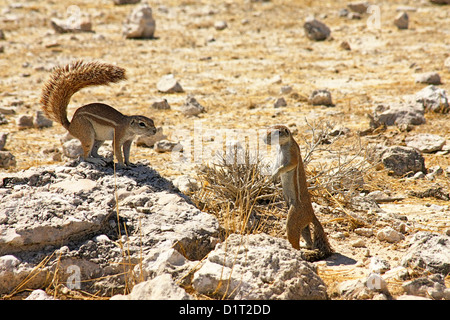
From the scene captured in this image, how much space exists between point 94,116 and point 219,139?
3.46 meters

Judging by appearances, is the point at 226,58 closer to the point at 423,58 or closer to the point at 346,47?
the point at 346,47

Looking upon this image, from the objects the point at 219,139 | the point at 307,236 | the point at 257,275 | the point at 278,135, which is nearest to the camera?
the point at 257,275

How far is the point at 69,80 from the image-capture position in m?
5.62

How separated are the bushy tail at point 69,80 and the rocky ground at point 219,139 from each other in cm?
61

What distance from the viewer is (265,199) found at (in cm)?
589

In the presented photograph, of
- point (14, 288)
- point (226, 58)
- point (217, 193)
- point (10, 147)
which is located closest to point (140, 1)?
point (226, 58)

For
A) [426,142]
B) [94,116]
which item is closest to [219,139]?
[426,142]

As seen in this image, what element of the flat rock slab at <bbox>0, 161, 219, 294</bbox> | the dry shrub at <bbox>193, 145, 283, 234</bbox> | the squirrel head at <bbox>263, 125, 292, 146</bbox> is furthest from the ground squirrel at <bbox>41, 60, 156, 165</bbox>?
the squirrel head at <bbox>263, 125, 292, 146</bbox>

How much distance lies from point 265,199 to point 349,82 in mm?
6999

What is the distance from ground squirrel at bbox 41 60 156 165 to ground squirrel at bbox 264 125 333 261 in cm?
146

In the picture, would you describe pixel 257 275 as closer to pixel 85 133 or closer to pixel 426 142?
pixel 85 133

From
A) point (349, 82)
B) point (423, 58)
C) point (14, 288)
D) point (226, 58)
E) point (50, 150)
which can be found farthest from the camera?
point (226, 58)

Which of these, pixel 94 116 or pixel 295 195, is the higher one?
pixel 94 116
